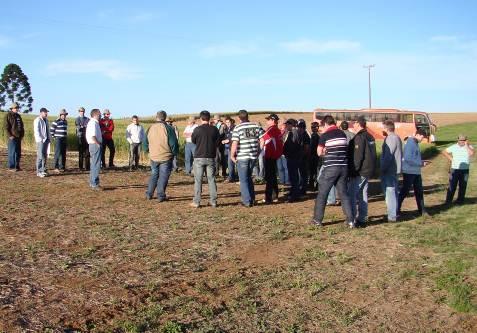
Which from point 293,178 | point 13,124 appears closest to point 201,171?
point 293,178

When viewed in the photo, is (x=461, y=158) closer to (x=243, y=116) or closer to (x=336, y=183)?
(x=336, y=183)

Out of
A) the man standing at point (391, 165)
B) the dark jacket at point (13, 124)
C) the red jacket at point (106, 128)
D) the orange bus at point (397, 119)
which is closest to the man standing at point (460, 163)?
the man standing at point (391, 165)

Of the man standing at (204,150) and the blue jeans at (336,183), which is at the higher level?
the man standing at (204,150)

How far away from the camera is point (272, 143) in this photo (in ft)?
34.4

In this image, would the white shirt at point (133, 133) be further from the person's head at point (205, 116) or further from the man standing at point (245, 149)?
the man standing at point (245, 149)

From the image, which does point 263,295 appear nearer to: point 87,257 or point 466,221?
point 87,257

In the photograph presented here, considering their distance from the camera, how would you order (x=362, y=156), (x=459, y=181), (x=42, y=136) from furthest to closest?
1. (x=42, y=136)
2. (x=459, y=181)
3. (x=362, y=156)

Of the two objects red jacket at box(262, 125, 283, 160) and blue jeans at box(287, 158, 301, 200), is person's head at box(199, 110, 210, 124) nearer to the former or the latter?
red jacket at box(262, 125, 283, 160)

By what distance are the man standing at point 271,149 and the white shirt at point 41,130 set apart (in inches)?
221

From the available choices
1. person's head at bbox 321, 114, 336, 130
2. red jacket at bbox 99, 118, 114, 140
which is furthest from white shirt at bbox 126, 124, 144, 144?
person's head at bbox 321, 114, 336, 130

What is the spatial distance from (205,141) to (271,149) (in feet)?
4.79

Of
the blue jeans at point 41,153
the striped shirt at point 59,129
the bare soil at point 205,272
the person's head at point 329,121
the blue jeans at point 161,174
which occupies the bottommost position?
the bare soil at point 205,272

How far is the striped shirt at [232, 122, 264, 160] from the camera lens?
401 inches

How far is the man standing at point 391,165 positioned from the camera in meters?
9.14
